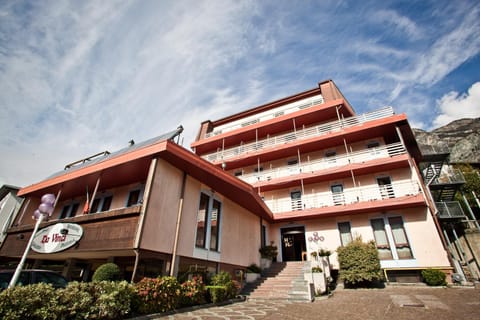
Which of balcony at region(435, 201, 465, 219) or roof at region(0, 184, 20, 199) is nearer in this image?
balcony at region(435, 201, 465, 219)

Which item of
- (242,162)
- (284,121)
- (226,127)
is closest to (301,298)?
(242,162)

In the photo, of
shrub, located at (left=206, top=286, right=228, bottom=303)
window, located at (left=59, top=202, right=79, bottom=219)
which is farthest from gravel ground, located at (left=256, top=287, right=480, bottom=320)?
window, located at (left=59, top=202, right=79, bottom=219)

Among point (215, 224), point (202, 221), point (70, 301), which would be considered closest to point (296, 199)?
point (215, 224)

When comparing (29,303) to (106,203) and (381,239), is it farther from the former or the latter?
(381,239)

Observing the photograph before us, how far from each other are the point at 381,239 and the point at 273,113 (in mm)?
15552

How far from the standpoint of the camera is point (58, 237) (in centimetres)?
923

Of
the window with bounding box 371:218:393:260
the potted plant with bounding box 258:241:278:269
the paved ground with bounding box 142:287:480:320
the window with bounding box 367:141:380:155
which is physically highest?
the window with bounding box 367:141:380:155

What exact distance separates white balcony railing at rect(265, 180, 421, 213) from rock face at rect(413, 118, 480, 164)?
17.6 ft

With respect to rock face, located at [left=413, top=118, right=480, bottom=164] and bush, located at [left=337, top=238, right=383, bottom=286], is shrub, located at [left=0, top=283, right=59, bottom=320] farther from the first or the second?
rock face, located at [left=413, top=118, right=480, bottom=164]

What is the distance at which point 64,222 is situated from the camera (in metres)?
9.60

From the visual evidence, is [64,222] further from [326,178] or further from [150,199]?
[326,178]

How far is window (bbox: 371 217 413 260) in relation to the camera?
14195mm

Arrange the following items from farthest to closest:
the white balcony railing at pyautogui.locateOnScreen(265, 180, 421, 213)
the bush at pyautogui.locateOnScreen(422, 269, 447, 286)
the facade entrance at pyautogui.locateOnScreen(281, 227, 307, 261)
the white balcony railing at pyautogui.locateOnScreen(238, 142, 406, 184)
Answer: the facade entrance at pyautogui.locateOnScreen(281, 227, 307, 261), the white balcony railing at pyautogui.locateOnScreen(238, 142, 406, 184), the white balcony railing at pyautogui.locateOnScreen(265, 180, 421, 213), the bush at pyautogui.locateOnScreen(422, 269, 447, 286)

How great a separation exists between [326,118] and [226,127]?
1165 cm
